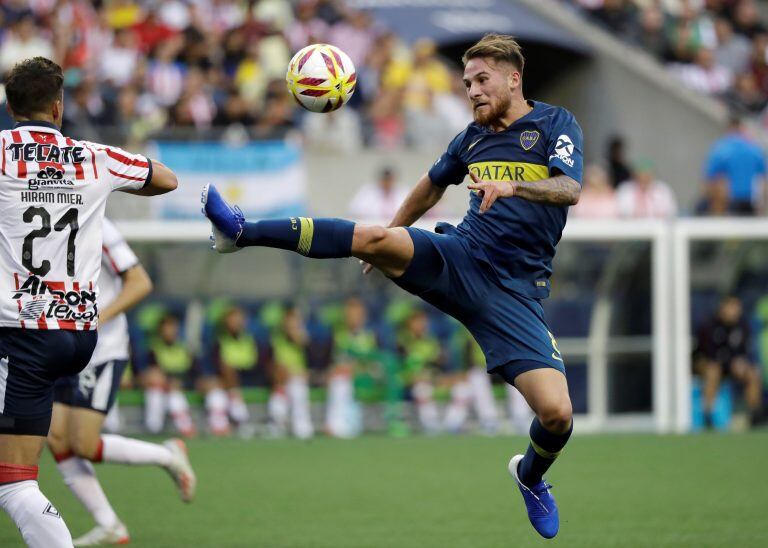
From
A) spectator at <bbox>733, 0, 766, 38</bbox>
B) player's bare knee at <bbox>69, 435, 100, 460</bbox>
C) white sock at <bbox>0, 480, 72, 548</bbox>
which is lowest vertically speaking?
player's bare knee at <bbox>69, 435, 100, 460</bbox>

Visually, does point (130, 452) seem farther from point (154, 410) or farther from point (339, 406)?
point (339, 406)

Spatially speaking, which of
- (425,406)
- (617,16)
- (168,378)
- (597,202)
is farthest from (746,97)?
(168,378)

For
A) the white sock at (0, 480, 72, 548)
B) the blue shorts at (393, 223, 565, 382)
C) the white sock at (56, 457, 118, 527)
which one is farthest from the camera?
the white sock at (56, 457, 118, 527)

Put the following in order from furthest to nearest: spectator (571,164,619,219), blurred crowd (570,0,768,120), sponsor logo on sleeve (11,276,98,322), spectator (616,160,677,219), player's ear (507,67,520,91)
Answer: blurred crowd (570,0,768,120) < spectator (616,160,677,219) < spectator (571,164,619,219) < player's ear (507,67,520,91) < sponsor logo on sleeve (11,276,98,322)

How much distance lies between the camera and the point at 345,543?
771cm

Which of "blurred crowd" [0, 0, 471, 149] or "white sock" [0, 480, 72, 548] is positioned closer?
"white sock" [0, 480, 72, 548]

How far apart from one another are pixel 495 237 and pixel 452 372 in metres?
9.82

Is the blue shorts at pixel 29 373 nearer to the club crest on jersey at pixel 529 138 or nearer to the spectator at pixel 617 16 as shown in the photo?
the club crest on jersey at pixel 529 138

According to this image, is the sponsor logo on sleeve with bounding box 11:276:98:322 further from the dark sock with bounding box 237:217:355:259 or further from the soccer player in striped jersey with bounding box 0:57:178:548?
the dark sock with bounding box 237:217:355:259

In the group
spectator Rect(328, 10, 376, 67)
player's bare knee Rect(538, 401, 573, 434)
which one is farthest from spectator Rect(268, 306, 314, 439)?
player's bare knee Rect(538, 401, 573, 434)

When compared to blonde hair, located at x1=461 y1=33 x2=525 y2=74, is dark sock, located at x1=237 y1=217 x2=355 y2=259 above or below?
below

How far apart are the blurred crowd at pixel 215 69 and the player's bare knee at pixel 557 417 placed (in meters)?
9.17

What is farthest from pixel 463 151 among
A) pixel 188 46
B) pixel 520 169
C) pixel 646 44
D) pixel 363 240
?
pixel 646 44

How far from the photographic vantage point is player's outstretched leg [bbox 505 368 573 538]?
21.5ft
